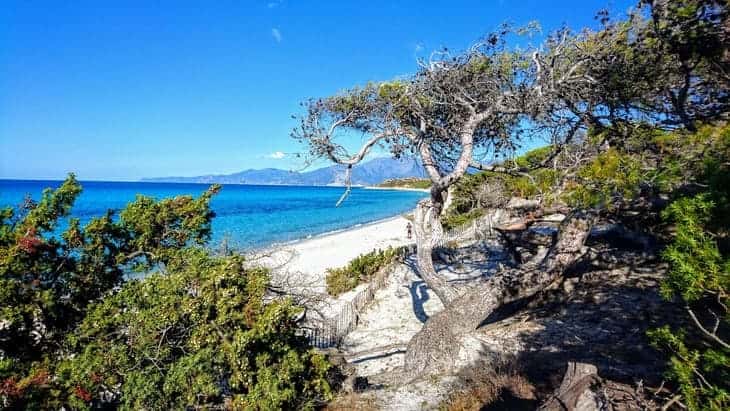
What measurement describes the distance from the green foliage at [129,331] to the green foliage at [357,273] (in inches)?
313

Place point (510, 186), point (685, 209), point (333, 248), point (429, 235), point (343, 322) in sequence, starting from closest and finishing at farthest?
point (685, 209)
point (429, 235)
point (343, 322)
point (510, 186)
point (333, 248)

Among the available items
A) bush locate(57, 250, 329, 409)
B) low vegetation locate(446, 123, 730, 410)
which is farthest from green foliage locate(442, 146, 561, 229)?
bush locate(57, 250, 329, 409)

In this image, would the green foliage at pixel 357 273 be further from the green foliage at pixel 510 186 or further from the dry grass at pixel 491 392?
the dry grass at pixel 491 392

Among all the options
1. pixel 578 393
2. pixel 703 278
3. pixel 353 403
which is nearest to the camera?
pixel 703 278

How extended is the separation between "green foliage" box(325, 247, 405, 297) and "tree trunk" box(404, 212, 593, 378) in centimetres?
731

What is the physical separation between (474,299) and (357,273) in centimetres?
840

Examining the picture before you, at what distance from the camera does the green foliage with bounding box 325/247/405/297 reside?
12.3m

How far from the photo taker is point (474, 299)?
4.93m

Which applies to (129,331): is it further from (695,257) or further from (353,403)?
(695,257)

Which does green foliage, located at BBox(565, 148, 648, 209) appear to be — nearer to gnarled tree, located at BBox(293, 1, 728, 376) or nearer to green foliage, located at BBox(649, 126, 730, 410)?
gnarled tree, located at BBox(293, 1, 728, 376)

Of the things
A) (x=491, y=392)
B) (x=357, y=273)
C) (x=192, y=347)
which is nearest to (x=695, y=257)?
(x=491, y=392)

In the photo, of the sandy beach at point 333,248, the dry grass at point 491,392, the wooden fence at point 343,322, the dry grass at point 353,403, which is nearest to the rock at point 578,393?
the dry grass at point 491,392

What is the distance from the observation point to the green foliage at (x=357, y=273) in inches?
485

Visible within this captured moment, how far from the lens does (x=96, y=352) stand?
382 centimetres
